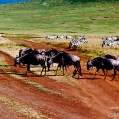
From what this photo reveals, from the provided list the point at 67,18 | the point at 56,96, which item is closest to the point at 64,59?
the point at 56,96

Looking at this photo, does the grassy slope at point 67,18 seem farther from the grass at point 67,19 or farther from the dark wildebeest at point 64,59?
the dark wildebeest at point 64,59

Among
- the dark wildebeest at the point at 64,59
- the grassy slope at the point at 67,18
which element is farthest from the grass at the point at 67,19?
the dark wildebeest at the point at 64,59

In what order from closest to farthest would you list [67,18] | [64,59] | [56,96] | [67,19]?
[56,96], [64,59], [67,19], [67,18]

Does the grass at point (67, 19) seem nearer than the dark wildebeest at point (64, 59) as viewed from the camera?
No

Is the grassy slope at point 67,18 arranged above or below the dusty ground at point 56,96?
above

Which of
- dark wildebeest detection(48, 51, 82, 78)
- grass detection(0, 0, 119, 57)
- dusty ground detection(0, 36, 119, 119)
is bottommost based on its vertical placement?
dusty ground detection(0, 36, 119, 119)

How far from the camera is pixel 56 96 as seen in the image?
22375 millimetres

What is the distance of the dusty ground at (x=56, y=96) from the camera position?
18.9 m

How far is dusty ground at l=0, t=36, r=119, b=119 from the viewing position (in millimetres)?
18906

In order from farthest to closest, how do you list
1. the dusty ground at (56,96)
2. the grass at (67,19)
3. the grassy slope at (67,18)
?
1. the grassy slope at (67,18)
2. the grass at (67,19)
3. the dusty ground at (56,96)

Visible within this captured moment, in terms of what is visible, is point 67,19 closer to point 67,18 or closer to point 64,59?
point 67,18

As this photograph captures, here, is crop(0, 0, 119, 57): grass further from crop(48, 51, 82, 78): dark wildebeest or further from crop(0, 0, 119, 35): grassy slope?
crop(48, 51, 82, 78): dark wildebeest

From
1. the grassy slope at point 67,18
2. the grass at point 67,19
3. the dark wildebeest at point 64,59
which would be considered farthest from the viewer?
the grassy slope at point 67,18

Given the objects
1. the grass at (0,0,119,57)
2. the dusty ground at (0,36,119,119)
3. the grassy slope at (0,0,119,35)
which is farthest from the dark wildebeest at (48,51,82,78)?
the grassy slope at (0,0,119,35)
